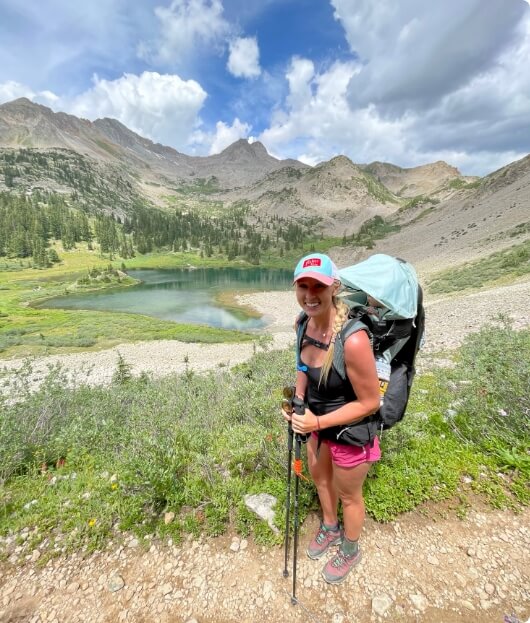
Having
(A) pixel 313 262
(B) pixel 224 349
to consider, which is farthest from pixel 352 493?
(B) pixel 224 349

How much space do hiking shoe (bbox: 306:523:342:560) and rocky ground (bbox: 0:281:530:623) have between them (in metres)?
0.11

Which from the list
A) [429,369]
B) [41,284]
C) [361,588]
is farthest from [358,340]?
[41,284]

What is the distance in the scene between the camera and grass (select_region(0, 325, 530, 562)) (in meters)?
3.75

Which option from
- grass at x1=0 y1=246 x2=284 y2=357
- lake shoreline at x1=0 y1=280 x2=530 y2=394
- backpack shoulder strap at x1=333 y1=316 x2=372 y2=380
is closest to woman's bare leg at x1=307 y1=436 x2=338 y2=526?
backpack shoulder strap at x1=333 y1=316 x2=372 y2=380

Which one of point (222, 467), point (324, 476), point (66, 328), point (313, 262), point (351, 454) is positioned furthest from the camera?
point (66, 328)

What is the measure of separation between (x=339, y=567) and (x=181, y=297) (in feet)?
195

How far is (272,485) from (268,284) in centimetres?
7253

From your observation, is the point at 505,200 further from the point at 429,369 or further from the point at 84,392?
the point at 84,392

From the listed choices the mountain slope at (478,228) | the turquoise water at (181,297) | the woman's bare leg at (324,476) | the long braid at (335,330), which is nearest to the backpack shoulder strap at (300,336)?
the long braid at (335,330)

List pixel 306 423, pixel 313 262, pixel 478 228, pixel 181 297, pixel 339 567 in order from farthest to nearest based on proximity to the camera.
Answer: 1. pixel 478 228
2. pixel 181 297
3. pixel 339 567
4. pixel 306 423
5. pixel 313 262

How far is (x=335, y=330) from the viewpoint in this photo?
2.46m

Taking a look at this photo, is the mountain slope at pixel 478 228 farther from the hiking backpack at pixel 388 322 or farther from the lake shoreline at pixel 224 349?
the hiking backpack at pixel 388 322

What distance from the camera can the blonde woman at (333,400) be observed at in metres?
2.37

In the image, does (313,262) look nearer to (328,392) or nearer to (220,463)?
(328,392)
